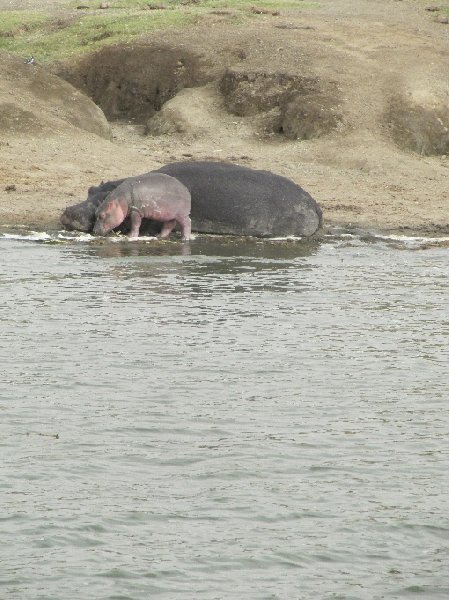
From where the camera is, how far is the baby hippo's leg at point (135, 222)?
47.6ft

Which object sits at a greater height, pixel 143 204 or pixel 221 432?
pixel 221 432

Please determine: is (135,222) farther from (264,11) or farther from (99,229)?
(264,11)

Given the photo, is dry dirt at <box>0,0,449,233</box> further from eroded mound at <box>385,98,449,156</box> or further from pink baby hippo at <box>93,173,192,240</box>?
pink baby hippo at <box>93,173,192,240</box>

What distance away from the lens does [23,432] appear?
25.3ft

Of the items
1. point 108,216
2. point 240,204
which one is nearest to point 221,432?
point 108,216

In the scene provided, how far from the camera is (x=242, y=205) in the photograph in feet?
49.0

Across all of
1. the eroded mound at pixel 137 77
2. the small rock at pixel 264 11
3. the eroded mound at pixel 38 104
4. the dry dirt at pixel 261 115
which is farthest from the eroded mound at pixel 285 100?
the small rock at pixel 264 11

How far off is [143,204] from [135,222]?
0.72ft

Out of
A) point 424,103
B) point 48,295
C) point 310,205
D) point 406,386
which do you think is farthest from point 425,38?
point 406,386

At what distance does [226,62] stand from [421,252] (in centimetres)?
754

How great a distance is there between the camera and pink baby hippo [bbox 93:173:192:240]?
14406 mm

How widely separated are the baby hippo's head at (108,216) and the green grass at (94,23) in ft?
28.1

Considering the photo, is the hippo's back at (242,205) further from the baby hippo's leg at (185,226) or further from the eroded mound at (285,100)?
the eroded mound at (285,100)

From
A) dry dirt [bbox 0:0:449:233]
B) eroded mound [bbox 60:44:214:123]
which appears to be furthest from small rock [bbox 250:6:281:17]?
eroded mound [bbox 60:44:214:123]
